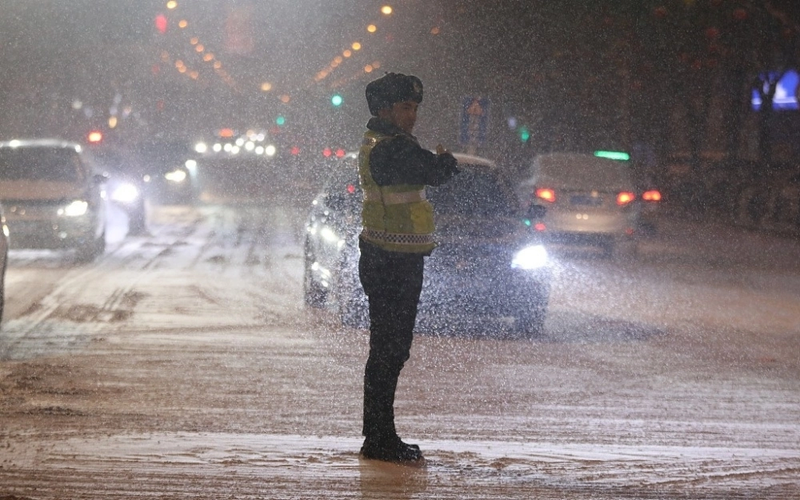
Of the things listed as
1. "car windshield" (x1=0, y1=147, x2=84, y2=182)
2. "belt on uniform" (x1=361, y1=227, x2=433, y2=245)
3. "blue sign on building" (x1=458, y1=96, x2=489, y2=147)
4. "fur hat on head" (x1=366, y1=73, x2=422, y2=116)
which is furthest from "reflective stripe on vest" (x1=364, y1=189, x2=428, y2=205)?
"blue sign on building" (x1=458, y1=96, x2=489, y2=147)

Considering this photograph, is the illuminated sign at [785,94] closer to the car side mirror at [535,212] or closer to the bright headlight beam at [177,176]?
the bright headlight beam at [177,176]

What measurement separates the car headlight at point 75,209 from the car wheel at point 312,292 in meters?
5.48

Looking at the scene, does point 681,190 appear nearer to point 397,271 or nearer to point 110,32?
point 110,32

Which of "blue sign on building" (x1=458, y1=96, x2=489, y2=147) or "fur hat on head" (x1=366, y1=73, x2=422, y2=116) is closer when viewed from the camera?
"fur hat on head" (x1=366, y1=73, x2=422, y2=116)

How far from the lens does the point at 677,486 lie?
19.9 ft

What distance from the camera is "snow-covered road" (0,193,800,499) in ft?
20.0

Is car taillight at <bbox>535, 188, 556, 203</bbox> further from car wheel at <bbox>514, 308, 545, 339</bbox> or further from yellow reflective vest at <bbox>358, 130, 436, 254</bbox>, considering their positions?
yellow reflective vest at <bbox>358, 130, 436, 254</bbox>

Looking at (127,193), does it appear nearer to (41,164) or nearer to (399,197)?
(41,164)

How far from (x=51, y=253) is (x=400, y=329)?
524 inches

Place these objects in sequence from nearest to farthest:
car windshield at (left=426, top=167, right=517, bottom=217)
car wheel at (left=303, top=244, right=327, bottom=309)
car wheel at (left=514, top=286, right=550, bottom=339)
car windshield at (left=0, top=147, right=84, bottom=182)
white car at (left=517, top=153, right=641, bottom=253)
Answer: car wheel at (left=514, top=286, right=550, bottom=339)
car windshield at (left=426, top=167, right=517, bottom=217)
car wheel at (left=303, top=244, right=327, bottom=309)
car windshield at (left=0, top=147, right=84, bottom=182)
white car at (left=517, top=153, right=641, bottom=253)

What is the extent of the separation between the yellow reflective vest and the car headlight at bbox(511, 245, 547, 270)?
16.0 feet

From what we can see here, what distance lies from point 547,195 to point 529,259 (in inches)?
360

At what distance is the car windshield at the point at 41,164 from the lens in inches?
696

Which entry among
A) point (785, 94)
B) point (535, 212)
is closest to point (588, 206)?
point (535, 212)
